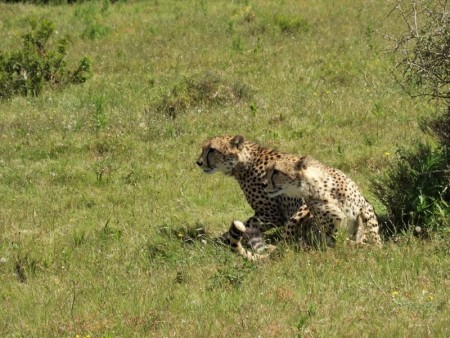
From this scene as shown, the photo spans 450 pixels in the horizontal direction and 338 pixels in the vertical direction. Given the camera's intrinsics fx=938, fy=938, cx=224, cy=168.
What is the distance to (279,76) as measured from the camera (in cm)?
1358

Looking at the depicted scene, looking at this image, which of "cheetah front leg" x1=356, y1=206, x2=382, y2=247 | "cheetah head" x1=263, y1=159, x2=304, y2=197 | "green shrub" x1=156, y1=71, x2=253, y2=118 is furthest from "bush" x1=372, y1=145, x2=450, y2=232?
"green shrub" x1=156, y1=71, x2=253, y2=118

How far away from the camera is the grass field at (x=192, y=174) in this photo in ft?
17.8

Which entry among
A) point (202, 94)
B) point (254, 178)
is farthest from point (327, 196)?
point (202, 94)

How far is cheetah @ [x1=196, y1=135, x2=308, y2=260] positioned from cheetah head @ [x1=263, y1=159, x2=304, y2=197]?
0.98 ft

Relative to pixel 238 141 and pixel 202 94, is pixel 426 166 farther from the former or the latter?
pixel 202 94

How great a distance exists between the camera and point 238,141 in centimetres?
806

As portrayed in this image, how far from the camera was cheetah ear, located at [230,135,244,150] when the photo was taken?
26.4ft

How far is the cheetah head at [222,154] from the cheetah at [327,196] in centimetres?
101

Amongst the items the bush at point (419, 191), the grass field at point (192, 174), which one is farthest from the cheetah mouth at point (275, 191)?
the bush at point (419, 191)

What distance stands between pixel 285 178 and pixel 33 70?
752 cm

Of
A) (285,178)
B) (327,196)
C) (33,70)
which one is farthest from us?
(33,70)

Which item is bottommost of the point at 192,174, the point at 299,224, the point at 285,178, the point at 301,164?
the point at 192,174

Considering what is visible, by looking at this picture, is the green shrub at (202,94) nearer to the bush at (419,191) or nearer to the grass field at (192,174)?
the grass field at (192,174)

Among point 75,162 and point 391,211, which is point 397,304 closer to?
point 391,211
